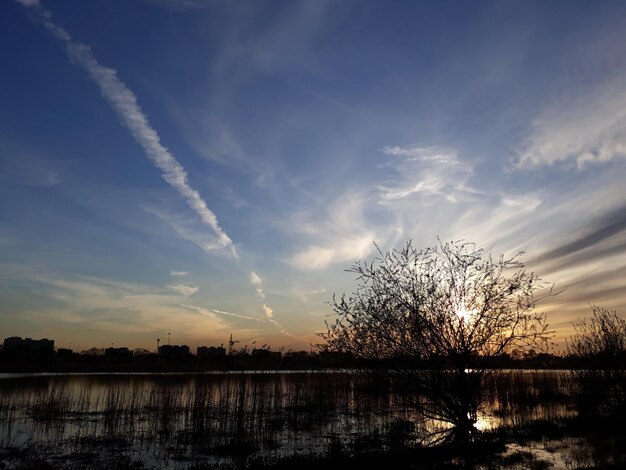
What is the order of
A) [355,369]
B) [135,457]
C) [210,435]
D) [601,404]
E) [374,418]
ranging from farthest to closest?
[374,418], [601,404], [210,435], [355,369], [135,457]

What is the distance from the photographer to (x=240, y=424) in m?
19.8

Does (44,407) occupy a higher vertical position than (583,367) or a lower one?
lower

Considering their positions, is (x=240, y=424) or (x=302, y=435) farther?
(x=240, y=424)

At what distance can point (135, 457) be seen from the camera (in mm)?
14391

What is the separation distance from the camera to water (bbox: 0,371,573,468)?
1501cm

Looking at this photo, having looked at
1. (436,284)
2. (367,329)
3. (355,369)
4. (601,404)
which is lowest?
(601,404)

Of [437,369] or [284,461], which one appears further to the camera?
[437,369]

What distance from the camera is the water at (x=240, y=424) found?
49.2 ft

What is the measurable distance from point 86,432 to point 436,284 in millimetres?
15138

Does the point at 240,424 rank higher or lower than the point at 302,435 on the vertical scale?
higher

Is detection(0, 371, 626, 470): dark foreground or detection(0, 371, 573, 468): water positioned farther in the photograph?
detection(0, 371, 573, 468): water

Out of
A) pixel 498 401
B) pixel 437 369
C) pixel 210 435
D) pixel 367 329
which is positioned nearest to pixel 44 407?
pixel 210 435

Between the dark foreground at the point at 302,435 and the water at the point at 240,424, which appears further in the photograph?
the water at the point at 240,424

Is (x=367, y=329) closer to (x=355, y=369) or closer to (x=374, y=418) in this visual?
(x=355, y=369)
